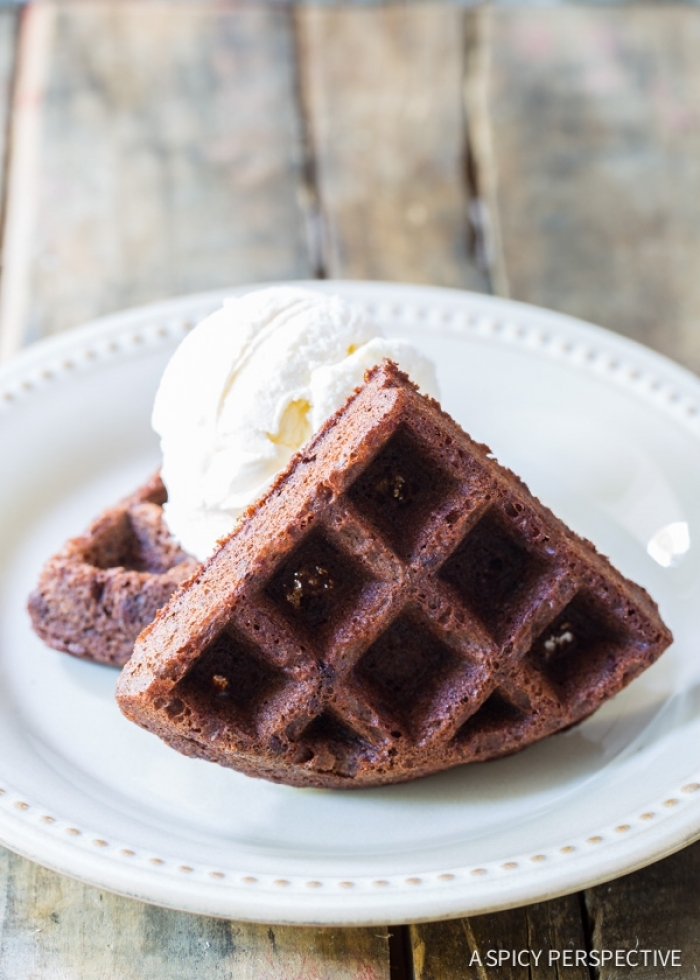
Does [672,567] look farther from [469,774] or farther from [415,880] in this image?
[415,880]

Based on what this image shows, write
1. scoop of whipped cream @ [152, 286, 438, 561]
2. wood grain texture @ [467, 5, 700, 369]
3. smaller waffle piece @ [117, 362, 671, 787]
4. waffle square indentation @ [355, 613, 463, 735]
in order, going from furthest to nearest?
1. wood grain texture @ [467, 5, 700, 369]
2. scoop of whipped cream @ [152, 286, 438, 561]
3. waffle square indentation @ [355, 613, 463, 735]
4. smaller waffle piece @ [117, 362, 671, 787]

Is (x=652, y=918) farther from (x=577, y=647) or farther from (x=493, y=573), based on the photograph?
(x=493, y=573)

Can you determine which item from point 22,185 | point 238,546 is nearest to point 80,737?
point 238,546

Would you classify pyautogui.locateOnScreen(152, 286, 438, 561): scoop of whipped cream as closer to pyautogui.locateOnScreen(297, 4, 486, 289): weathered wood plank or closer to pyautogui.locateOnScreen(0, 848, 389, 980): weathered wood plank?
pyautogui.locateOnScreen(0, 848, 389, 980): weathered wood plank

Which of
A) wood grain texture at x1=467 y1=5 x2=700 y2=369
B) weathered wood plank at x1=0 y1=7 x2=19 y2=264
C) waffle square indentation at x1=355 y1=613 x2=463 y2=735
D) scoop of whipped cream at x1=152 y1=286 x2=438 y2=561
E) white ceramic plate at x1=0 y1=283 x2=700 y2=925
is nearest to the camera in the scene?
white ceramic plate at x1=0 y1=283 x2=700 y2=925

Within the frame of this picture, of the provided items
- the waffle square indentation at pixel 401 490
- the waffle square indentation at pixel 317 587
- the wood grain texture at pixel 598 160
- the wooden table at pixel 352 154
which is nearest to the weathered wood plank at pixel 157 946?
the waffle square indentation at pixel 317 587

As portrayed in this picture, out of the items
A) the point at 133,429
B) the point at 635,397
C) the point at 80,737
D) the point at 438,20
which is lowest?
the point at 80,737

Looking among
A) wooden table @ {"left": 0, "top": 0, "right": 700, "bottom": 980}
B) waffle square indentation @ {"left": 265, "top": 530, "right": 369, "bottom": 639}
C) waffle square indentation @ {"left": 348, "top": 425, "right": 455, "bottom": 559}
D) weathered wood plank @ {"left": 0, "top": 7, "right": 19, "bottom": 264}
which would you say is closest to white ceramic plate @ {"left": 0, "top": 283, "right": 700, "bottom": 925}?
waffle square indentation @ {"left": 265, "top": 530, "right": 369, "bottom": 639}
